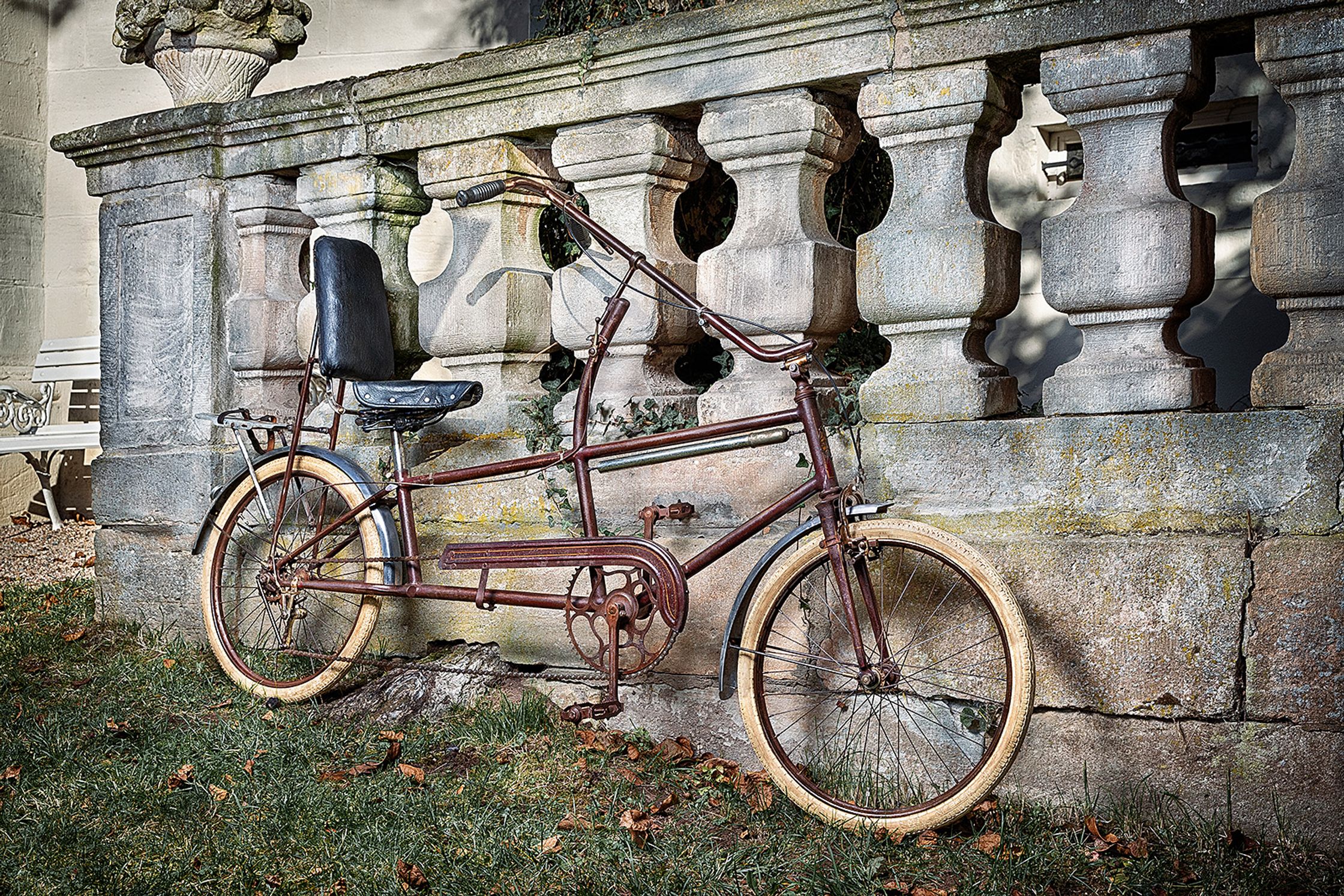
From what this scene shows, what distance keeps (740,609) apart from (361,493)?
139 centimetres

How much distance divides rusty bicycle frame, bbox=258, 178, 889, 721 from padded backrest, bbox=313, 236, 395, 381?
0.61ft

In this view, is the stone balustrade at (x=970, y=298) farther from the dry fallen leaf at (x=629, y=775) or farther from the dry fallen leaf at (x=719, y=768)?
→ the dry fallen leaf at (x=629, y=775)

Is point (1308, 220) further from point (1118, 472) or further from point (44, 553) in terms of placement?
point (44, 553)

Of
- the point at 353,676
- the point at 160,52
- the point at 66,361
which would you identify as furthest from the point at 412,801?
the point at 66,361

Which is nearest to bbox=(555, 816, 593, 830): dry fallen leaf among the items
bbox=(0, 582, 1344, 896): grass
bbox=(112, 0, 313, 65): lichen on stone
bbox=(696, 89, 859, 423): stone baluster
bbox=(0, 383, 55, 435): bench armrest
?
bbox=(0, 582, 1344, 896): grass

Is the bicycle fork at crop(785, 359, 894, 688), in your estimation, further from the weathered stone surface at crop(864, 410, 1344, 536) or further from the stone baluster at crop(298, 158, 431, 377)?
the stone baluster at crop(298, 158, 431, 377)

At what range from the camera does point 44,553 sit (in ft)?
22.9

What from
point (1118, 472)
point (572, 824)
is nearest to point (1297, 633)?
point (1118, 472)

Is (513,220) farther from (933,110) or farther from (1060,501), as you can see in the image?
(1060,501)

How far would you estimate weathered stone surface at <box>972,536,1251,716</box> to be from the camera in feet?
9.87

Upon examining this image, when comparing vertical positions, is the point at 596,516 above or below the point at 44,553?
above

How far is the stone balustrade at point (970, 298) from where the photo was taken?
2971mm

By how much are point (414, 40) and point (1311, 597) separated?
6812mm

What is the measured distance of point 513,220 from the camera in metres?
4.17
